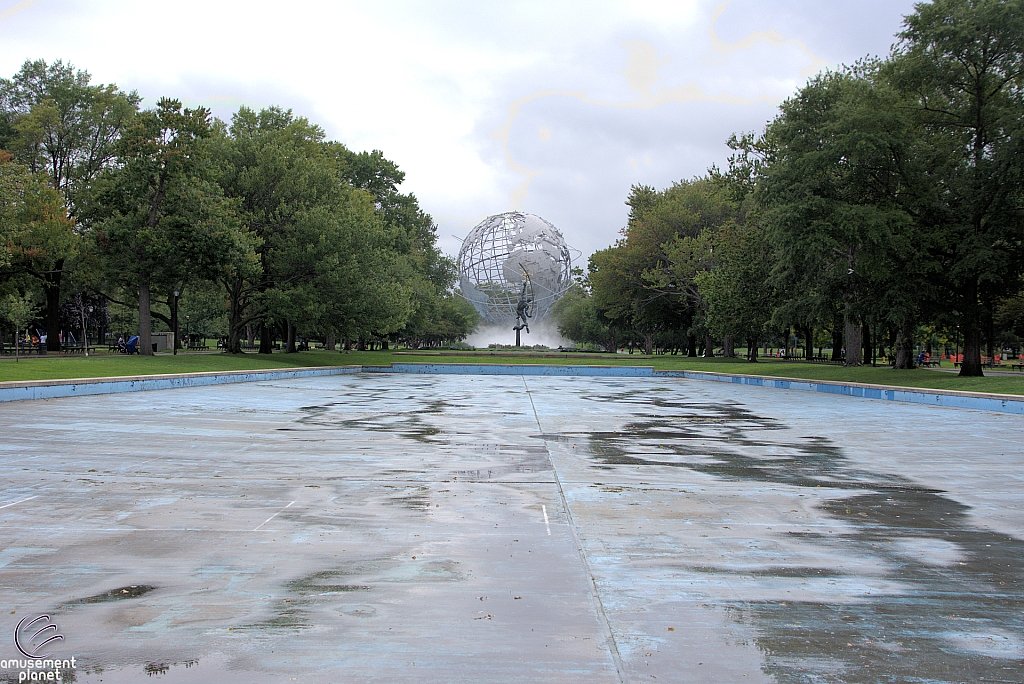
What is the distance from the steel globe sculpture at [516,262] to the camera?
88875mm

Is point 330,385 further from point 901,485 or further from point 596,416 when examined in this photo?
point 901,485

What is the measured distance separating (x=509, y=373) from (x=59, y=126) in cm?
2938

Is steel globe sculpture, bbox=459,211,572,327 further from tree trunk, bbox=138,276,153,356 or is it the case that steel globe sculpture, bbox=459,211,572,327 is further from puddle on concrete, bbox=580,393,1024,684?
puddle on concrete, bbox=580,393,1024,684

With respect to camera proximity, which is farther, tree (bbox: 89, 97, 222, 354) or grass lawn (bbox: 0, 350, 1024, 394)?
tree (bbox: 89, 97, 222, 354)

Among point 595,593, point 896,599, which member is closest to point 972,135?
point 896,599

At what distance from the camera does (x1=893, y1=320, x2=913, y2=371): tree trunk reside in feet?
117

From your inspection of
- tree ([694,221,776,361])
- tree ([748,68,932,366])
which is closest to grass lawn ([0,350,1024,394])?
tree ([748,68,932,366])

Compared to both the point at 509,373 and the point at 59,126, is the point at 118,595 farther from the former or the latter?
the point at 59,126

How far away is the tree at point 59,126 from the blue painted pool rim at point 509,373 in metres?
18.2

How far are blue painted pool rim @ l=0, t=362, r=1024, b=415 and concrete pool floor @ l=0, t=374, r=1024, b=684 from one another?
10.2 meters

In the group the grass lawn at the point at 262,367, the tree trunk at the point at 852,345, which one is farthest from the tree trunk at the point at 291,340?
the tree trunk at the point at 852,345

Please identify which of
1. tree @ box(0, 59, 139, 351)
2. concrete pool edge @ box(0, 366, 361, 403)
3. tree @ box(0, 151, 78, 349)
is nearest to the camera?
concrete pool edge @ box(0, 366, 361, 403)

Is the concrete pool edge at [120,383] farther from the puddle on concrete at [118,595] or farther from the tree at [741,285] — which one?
the tree at [741,285]

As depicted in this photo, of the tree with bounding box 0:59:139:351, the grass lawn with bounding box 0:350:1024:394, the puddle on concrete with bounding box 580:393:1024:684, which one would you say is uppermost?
the tree with bounding box 0:59:139:351
